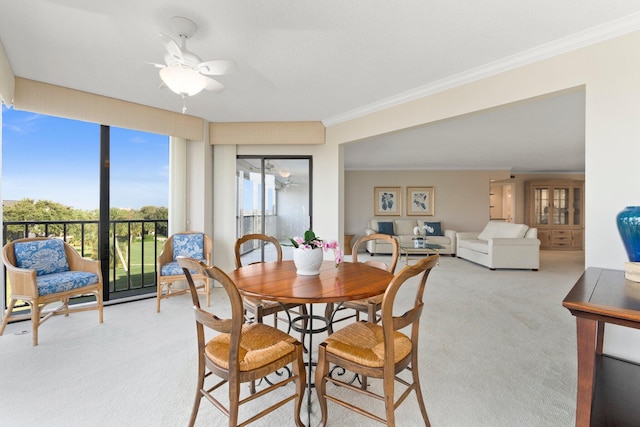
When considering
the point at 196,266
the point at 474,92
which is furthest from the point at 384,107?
the point at 196,266

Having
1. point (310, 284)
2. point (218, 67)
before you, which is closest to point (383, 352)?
point (310, 284)

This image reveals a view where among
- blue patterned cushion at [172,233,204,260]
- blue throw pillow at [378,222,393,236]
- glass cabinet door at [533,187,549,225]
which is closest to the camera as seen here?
blue patterned cushion at [172,233,204,260]

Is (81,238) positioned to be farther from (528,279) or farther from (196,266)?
(528,279)

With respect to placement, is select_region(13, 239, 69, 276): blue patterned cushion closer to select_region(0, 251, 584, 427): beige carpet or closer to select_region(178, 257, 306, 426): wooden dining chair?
select_region(0, 251, 584, 427): beige carpet

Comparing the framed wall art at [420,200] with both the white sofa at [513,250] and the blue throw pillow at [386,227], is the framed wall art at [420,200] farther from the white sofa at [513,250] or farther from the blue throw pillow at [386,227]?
the white sofa at [513,250]

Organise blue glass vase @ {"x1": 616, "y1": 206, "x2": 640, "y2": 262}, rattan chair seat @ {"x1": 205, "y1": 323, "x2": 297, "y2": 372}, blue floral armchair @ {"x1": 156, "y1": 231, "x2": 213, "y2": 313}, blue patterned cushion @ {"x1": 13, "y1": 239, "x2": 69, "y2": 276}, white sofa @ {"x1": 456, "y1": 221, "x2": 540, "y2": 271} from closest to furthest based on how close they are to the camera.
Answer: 1. rattan chair seat @ {"x1": 205, "y1": 323, "x2": 297, "y2": 372}
2. blue glass vase @ {"x1": 616, "y1": 206, "x2": 640, "y2": 262}
3. blue patterned cushion @ {"x1": 13, "y1": 239, "x2": 69, "y2": 276}
4. blue floral armchair @ {"x1": 156, "y1": 231, "x2": 213, "y2": 313}
5. white sofa @ {"x1": 456, "y1": 221, "x2": 540, "y2": 271}

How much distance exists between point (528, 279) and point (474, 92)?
12.7ft

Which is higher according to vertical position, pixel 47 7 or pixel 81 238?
pixel 47 7

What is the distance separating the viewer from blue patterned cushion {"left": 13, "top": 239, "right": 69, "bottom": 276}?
Answer: 2.79 m

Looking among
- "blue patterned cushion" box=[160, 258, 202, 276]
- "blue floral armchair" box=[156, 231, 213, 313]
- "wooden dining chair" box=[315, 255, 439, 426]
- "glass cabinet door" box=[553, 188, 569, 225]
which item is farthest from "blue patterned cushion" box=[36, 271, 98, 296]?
"glass cabinet door" box=[553, 188, 569, 225]

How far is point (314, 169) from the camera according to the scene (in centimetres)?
450

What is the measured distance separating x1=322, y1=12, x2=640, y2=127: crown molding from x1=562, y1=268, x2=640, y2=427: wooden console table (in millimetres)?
1681

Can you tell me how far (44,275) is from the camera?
2848mm

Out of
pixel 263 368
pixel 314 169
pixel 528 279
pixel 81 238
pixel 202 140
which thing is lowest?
pixel 528 279
